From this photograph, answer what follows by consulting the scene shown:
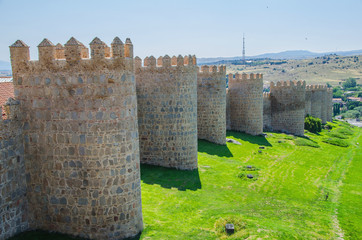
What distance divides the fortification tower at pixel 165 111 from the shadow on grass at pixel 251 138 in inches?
475

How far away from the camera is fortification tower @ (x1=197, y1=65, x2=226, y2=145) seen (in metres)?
23.6

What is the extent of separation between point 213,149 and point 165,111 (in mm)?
7045

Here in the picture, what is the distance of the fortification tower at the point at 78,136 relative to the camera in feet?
28.4

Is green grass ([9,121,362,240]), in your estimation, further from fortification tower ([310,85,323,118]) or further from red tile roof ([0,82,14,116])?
fortification tower ([310,85,323,118])

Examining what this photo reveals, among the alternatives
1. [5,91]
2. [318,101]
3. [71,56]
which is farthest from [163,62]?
[318,101]

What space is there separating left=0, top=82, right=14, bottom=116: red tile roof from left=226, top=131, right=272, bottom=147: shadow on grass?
20.1 m

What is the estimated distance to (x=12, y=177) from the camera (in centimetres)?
877

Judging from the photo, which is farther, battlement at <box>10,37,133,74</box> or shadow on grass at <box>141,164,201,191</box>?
shadow on grass at <box>141,164,201,191</box>

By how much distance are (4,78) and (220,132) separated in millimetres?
15083

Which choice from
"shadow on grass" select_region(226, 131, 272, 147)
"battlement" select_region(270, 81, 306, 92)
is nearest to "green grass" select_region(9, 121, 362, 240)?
"shadow on grass" select_region(226, 131, 272, 147)

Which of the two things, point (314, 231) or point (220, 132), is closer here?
point (314, 231)

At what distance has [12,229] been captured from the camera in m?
8.83

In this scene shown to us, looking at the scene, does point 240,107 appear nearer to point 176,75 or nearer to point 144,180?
point 176,75

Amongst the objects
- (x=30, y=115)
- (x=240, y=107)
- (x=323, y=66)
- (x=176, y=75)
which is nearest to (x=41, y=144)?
(x=30, y=115)
